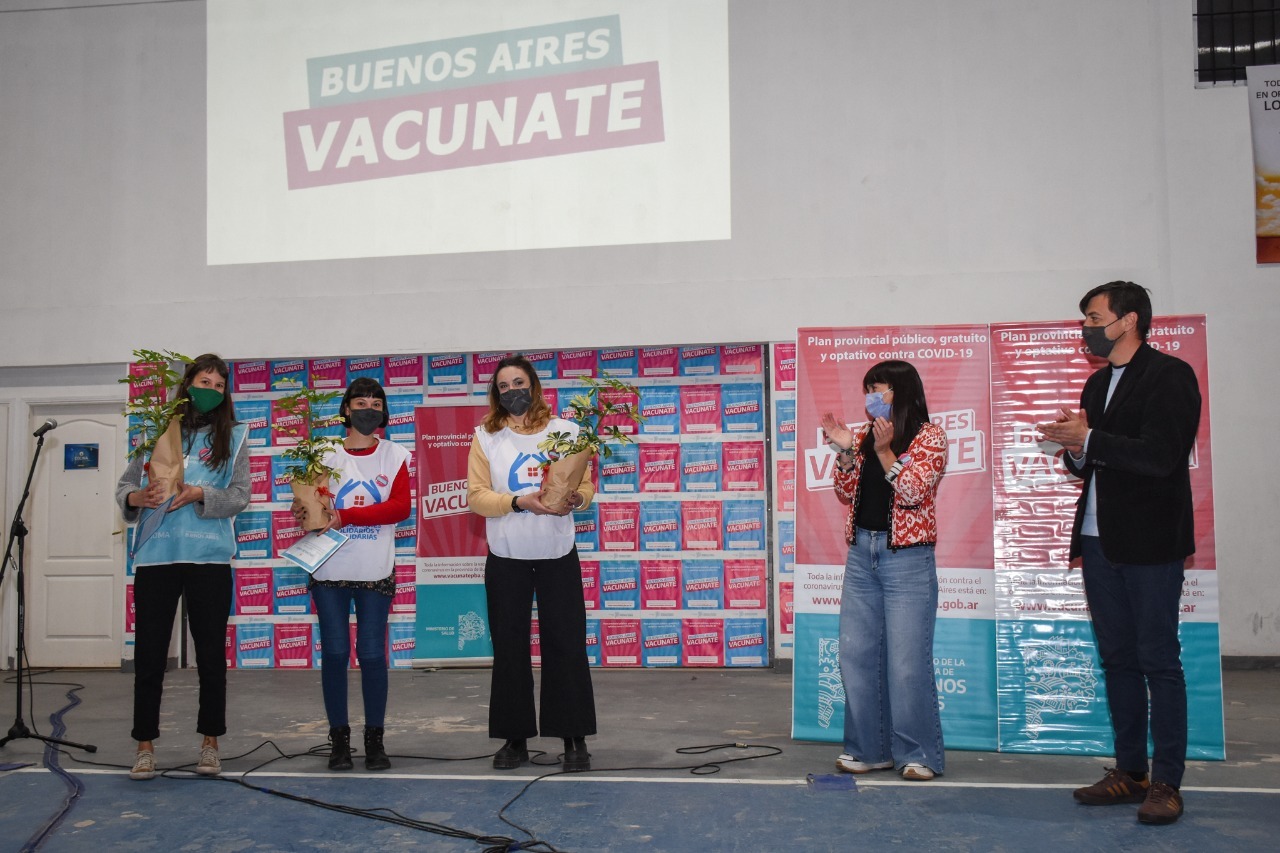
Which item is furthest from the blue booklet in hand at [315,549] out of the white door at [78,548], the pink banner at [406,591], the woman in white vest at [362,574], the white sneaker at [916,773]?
the white door at [78,548]

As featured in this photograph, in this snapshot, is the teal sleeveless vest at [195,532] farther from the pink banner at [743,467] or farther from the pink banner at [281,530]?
the pink banner at [743,467]

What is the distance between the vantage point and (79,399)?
713 centimetres

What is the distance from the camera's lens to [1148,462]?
3076mm

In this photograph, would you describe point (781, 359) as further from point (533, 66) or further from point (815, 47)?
point (533, 66)

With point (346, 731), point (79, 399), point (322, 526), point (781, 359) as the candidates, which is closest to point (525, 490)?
point (322, 526)

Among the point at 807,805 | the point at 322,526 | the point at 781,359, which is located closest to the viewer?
the point at 807,805

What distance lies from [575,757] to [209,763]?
133 cm

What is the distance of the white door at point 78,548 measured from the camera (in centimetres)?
707

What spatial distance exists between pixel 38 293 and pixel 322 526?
4732mm

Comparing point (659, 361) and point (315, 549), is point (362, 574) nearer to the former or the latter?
point (315, 549)

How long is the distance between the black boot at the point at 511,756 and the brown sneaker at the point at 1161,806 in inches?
82.3

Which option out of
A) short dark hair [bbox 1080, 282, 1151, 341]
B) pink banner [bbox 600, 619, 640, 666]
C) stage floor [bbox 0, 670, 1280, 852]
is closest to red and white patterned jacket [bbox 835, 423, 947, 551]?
short dark hair [bbox 1080, 282, 1151, 341]

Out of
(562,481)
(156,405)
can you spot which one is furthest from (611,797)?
(156,405)

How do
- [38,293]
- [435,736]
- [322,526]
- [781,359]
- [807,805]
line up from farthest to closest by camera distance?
[38,293] → [781,359] → [435,736] → [322,526] → [807,805]
